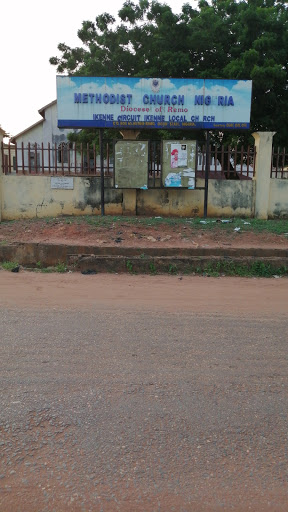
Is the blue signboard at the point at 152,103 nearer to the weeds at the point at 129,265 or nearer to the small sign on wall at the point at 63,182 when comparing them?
the small sign on wall at the point at 63,182

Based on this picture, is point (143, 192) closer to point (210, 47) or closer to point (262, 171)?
point (262, 171)

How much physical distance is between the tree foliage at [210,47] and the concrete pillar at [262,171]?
328cm

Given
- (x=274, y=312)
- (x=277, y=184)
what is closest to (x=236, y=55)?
(x=277, y=184)

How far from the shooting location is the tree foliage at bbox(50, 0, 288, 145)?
48.6 ft

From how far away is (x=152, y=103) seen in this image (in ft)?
37.5

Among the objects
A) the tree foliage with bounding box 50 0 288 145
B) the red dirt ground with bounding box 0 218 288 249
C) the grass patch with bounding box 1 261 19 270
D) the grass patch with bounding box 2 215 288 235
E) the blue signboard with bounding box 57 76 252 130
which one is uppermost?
the tree foliage with bounding box 50 0 288 145

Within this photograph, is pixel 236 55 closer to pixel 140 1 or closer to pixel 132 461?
pixel 140 1

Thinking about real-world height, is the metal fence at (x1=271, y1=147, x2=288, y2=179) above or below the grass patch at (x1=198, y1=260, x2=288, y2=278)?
above

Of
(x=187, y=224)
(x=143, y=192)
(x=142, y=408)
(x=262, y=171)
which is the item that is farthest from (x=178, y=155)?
(x=142, y=408)

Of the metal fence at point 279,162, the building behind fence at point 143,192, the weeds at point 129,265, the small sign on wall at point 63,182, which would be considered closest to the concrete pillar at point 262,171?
the building behind fence at point 143,192

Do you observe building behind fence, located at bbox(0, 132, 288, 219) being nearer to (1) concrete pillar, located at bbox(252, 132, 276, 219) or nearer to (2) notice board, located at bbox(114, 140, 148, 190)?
(1) concrete pillar, located at bbox(252, 132, 276, 219)

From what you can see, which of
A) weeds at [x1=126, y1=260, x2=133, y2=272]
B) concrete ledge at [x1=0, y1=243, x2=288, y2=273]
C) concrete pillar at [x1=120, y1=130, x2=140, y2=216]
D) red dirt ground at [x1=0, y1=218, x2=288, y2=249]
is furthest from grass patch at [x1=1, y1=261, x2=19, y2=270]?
concrete pillar at [x1=120, y1=130, x2=140, y2=216]

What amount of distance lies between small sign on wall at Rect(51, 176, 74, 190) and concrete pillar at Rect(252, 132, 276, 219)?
5214 millimetres

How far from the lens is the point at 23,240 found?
8844 millimetres
